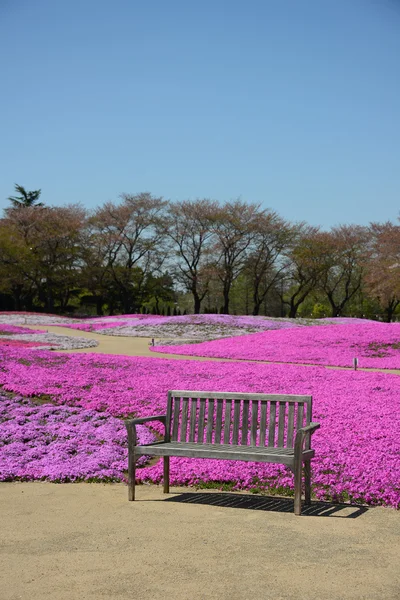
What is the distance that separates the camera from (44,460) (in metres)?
10.1

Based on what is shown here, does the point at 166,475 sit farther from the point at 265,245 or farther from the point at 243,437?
the point at 265,245

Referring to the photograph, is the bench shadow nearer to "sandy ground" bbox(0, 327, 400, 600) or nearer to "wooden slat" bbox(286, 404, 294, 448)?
"sandy ground" bbox(0, 327, 400, 600)

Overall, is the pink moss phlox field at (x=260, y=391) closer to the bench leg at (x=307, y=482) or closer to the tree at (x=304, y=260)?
the bench leg at (x=307, y=482)

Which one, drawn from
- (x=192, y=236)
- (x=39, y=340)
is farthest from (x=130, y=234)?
(x=39, y=340)

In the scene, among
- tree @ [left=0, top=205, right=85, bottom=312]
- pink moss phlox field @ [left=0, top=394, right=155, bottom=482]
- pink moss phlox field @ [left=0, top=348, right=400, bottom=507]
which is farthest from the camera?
tree @ [left=0, top=205, right=85, bottom=312]

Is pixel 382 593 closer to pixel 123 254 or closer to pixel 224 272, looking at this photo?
pixel 224 272

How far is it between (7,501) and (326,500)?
153 inches

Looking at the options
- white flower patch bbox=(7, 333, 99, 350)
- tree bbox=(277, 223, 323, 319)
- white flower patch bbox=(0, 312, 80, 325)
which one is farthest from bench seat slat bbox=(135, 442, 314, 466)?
tree bbox=(277, 223, 323, 319)

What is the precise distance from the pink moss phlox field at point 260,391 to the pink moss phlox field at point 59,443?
0.60m

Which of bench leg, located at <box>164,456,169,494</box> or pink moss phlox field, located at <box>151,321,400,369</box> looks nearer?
bench leg, located at <box>164,456,169,494</box>

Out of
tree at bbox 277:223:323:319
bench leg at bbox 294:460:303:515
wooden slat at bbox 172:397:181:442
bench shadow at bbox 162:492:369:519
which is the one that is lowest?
bench shadow at bbox 162:492:369:519

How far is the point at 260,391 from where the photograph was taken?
14.9m

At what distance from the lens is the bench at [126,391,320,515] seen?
7512mm

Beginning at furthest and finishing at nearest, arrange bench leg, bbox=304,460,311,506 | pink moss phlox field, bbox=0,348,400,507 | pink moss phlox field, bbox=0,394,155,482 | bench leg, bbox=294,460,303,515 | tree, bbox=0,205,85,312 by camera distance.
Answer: tree, bbox=0,205,85,312, pink moss phlox field, bbox=0,394,155,482, pink moss phlox field, bbox=0,348,400,507, bench leg, bbox=304,460,311,506, bench leg, bbox=294,460,303,515
